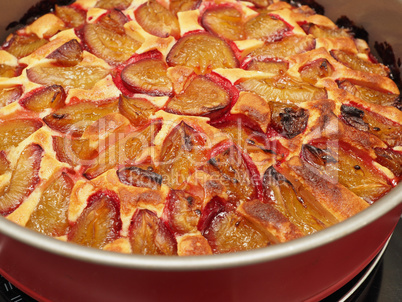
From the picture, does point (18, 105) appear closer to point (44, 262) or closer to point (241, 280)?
point (44, 262)

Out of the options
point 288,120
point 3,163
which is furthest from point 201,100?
point 3,163

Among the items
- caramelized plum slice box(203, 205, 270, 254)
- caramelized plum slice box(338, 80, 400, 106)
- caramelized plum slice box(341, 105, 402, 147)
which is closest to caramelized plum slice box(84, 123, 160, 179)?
caramelized plum slice box(203, 205, 270, 254)

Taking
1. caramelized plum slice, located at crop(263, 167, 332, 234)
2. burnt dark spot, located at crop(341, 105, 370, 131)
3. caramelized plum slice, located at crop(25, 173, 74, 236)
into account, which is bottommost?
caramelized plum slice, located at crop(25, 173, 74, 236)

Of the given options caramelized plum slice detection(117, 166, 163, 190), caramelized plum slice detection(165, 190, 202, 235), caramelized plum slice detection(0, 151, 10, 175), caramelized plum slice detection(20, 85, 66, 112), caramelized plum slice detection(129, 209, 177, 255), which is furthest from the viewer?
caramelized plum slice detection(20, 85, 66, 112)

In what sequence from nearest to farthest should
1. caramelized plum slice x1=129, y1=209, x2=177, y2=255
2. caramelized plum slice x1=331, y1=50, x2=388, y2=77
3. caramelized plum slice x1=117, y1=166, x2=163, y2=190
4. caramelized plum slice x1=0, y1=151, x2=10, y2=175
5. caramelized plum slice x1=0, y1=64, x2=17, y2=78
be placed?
caramelized plum slice x1=129, y1=209, x2=177, y2=255 < caramelized plum slice x1=117, y1=166, x2=163, y2=190 < caramelized plum slice x1=0, y1=151, x2=10, y2=175 < caramelized plum slice x1=0, y1=64, x2=17, y2=78 < caramelized plum slice x1=331, y1=50, x2=388, y2=77

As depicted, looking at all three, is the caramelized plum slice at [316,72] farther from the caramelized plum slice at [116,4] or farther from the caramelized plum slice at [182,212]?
the caramelized plum slice at [116,4]

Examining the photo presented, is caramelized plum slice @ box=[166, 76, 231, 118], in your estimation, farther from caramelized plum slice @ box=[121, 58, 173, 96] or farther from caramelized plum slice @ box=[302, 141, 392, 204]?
caramelized plum slice @ box=[302, 141, 392, 204]

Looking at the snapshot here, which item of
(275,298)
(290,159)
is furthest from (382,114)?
(275,298)
